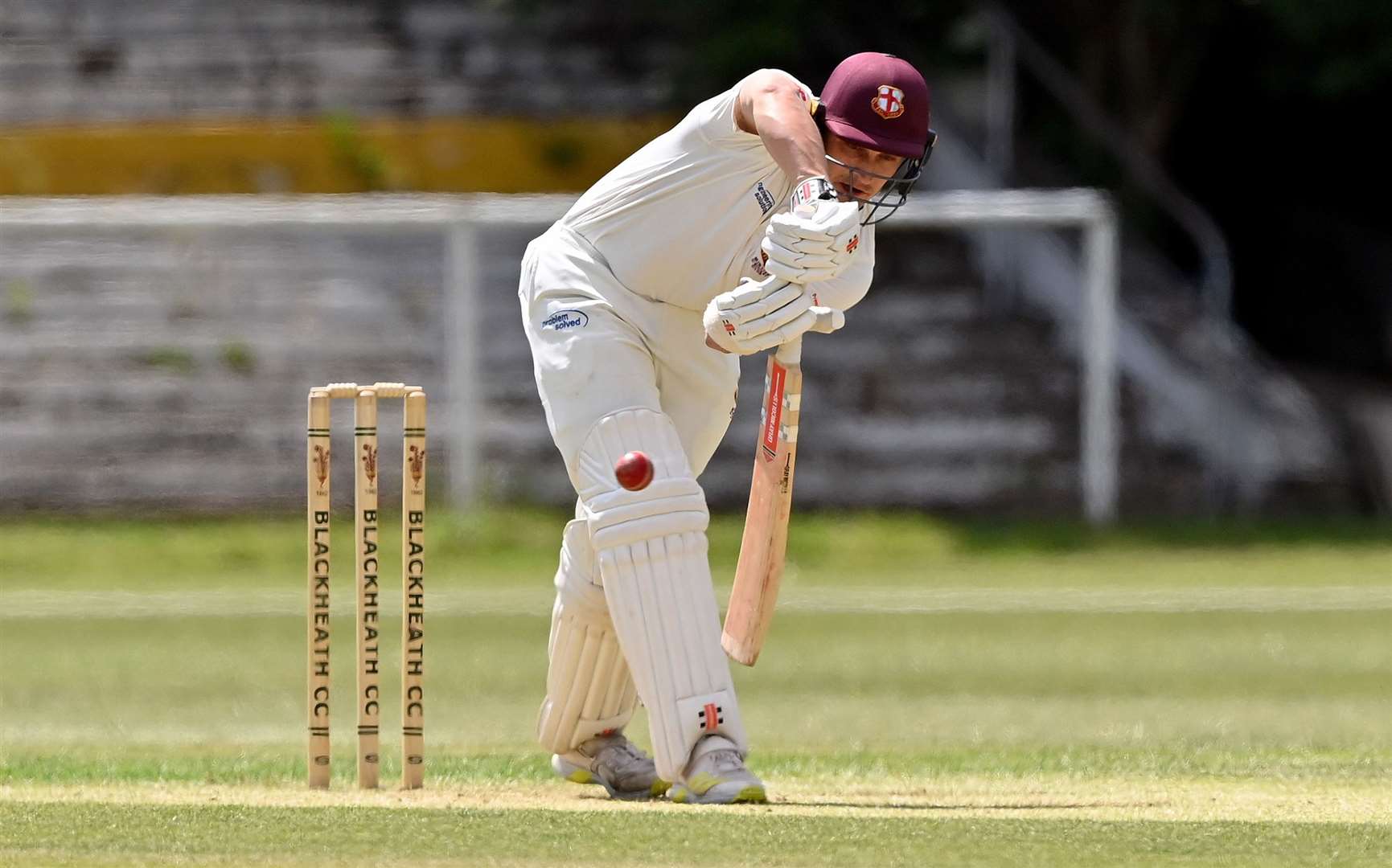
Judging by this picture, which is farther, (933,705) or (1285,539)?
(1285,539)

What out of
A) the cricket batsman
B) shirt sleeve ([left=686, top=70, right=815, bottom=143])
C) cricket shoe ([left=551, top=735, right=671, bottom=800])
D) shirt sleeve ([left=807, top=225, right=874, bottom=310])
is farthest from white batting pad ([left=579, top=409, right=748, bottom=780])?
→ shirt sleeve ([left=686, top=70, right=815, bottom=143])

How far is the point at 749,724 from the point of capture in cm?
554

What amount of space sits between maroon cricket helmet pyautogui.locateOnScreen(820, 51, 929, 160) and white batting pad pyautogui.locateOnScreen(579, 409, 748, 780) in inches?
24.1

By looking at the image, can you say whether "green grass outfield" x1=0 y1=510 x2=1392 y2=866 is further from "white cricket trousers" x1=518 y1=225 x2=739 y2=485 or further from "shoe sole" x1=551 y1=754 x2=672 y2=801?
"white cricket trousers" x1=518 y1=225 x2=739 y2=485

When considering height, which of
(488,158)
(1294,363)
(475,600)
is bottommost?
(475,600)

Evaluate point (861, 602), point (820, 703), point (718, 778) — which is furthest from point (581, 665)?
point (861, 602)

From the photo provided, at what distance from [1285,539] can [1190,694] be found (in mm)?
4628

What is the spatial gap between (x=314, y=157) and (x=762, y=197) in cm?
935

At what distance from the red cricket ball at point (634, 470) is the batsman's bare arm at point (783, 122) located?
0.52 metres

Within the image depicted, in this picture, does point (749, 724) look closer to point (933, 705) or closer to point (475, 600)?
point (933, 705)

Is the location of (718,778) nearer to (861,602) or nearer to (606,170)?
(861,602)

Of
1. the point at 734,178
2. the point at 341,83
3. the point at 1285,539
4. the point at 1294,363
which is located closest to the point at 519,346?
the point at 341,83

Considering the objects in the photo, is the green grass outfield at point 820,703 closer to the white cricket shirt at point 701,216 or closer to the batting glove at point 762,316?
the batting glove at point 762,316

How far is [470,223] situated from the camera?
10.7 m
